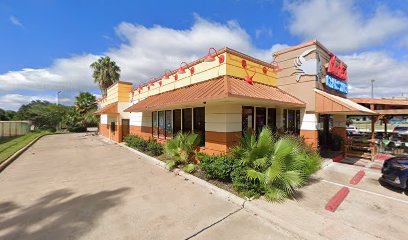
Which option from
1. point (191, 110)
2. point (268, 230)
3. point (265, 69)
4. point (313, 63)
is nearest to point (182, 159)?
point (191, 110)

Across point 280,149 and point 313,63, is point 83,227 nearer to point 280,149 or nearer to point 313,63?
point 280,149

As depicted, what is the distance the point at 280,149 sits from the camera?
5512 millimetres

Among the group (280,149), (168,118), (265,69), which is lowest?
(280,149)

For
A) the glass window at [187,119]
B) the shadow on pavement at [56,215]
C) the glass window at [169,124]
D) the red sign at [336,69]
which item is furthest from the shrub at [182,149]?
the red sign at [336,69]

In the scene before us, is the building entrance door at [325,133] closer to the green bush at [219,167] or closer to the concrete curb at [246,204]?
the green bush at [219,167]

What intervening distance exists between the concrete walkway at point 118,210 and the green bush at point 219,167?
587 millimetres

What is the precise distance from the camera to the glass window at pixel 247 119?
7.69 m

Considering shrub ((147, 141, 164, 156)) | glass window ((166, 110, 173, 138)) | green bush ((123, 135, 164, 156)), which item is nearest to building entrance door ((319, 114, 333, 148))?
glass window ((166, 110, 173, 138))

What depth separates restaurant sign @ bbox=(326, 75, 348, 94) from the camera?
9887 mm

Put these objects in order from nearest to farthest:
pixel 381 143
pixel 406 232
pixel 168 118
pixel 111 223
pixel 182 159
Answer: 1. pixel 406 232
2. pixel 111 223
3. pixel 182 159
4. pixel 168 118
5. pixel 381 143

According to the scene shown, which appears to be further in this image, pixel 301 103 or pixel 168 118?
pixel 168 118

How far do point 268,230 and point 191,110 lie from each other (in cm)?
613

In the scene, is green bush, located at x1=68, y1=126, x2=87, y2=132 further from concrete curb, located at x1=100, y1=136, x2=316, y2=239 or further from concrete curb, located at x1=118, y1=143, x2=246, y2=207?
concrete curb, located at x1=100, y1=136, x2=316, y2=239

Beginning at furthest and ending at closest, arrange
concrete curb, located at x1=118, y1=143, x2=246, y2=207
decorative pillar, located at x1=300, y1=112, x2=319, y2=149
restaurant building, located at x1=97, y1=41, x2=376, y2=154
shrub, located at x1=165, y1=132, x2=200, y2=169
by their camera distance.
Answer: decorative pillar, located at x1=300, y1=112, x2=319, y2=149
shrub, located at x1=165, y1=132, x2=200, y2=169
restaurant building, located at x1=97, y1=41, x2=376, y2=154
concrete curb, located at x1=118, y1=143, x2=246, y2=207
